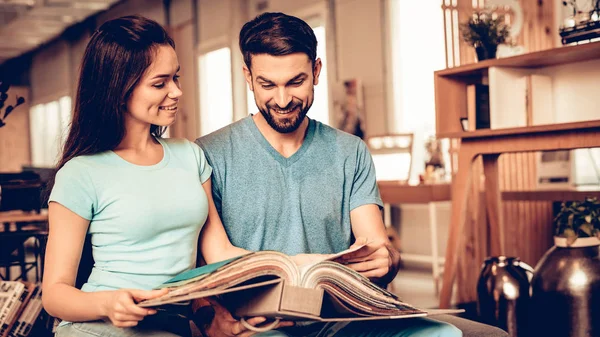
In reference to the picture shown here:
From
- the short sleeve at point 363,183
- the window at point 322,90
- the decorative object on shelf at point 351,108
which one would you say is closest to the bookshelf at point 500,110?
the short sleeve at point 363,183

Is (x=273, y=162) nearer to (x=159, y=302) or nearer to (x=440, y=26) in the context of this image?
(x=159, y=302)

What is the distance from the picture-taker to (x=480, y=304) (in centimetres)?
307

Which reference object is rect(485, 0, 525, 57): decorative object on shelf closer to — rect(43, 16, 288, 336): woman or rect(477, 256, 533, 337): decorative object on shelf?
rect(477, 256, 533, 337): decorative object on shelf

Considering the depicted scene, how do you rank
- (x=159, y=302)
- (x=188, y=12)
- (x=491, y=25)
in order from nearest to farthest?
(x=159, y=302), (x=491, y=25), (x=188, y=12)

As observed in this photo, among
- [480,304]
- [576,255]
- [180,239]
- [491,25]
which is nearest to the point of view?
[180,239]

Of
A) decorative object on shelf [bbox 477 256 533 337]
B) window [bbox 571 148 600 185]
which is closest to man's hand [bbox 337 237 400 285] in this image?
decorative object on shelf [bbox 477 256 533 337]

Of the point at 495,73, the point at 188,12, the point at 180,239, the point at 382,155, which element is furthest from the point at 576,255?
the point at 188,12

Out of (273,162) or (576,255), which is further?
(576,255)

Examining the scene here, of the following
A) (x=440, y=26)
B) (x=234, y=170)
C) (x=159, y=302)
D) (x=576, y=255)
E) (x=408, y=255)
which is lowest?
(x=408, y=255)

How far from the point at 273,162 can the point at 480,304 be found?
162 centimetres

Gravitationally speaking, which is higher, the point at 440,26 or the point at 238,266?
the point at 440,26

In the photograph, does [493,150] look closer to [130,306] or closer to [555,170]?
[555,170]

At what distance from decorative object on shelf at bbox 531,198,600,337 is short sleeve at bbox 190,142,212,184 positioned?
163cm

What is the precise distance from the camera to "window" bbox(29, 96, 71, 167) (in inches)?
563
